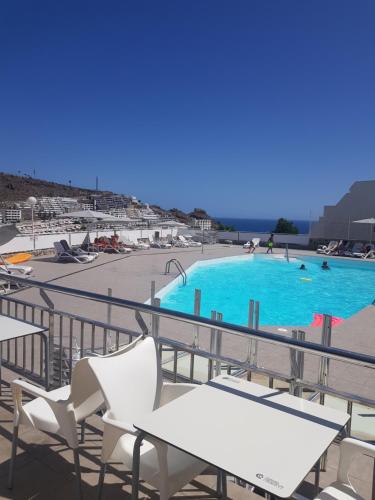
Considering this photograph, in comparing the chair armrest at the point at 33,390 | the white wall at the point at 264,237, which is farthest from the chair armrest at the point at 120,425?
the white wall at the point at 264,237

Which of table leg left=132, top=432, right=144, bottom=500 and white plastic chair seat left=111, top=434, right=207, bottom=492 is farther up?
table leg left=132, top=432, right=144, bottom=500

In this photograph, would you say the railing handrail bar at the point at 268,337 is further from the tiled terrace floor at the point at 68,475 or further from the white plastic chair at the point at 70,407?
the tiled terrace floor at the point at 68,475

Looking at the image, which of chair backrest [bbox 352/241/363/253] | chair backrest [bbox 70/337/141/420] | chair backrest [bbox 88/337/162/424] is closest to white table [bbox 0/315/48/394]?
chair backrest [bbox 70/337/141/420]

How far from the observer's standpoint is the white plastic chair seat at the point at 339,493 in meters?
1.38

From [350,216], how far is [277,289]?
45.5ft

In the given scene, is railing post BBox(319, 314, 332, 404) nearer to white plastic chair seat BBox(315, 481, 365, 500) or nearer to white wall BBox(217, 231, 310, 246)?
white plastic chair seat BBox(315, 481, 365, 500)

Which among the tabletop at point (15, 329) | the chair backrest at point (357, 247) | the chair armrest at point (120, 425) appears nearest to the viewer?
the chair armrest at point (120, 425)

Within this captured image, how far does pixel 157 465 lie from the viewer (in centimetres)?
158

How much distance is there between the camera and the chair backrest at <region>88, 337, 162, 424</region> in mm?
1642

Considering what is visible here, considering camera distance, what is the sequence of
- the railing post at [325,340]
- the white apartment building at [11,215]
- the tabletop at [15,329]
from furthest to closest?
the white apartment building at [11,215] → the tabletop at [15,329] → the railing post at [325,340]

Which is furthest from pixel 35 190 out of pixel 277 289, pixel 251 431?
pixel 251 431

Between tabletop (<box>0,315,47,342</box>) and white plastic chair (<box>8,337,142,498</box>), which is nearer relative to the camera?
white plastic chair (<box>8,337,142,498</box>)

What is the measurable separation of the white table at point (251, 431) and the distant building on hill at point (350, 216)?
23.6 meters

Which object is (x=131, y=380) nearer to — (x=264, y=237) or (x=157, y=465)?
(x=157, y=465)
